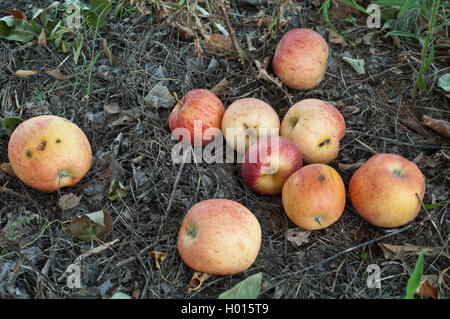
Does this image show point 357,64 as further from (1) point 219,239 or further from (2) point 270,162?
(1) point 219,239

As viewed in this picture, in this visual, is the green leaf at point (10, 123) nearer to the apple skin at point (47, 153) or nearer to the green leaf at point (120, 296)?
the apple skin at point (47, 153)

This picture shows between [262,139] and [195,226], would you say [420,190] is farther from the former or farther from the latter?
[195,226]

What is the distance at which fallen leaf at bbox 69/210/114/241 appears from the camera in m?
2.44

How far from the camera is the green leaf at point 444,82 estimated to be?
9.94ft

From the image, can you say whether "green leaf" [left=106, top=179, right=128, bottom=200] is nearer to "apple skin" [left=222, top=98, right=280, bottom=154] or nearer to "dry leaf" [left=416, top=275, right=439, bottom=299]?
"apple skin" [left=222, top=98, right=280, bottom=154]

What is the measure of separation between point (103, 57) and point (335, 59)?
1.72 meters

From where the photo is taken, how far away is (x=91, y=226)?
2.45 metres

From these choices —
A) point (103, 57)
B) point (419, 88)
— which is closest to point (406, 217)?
point (419, 88)

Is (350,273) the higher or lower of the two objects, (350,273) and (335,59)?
the lower

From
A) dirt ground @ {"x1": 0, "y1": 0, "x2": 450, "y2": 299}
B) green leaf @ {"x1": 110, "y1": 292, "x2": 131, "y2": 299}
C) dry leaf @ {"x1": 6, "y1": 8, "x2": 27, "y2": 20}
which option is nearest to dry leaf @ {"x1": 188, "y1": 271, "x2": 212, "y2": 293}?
dirt ground @ {"x1": 0, "y1": 0, "x2": 450, "y2": 299}

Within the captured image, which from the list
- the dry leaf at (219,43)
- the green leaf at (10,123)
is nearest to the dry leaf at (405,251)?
the dry leaf at (219,43)

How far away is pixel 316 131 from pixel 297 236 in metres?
0.60

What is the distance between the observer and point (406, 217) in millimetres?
2379

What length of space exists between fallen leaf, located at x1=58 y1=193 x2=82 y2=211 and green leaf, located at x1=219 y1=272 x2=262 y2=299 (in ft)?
3.43
